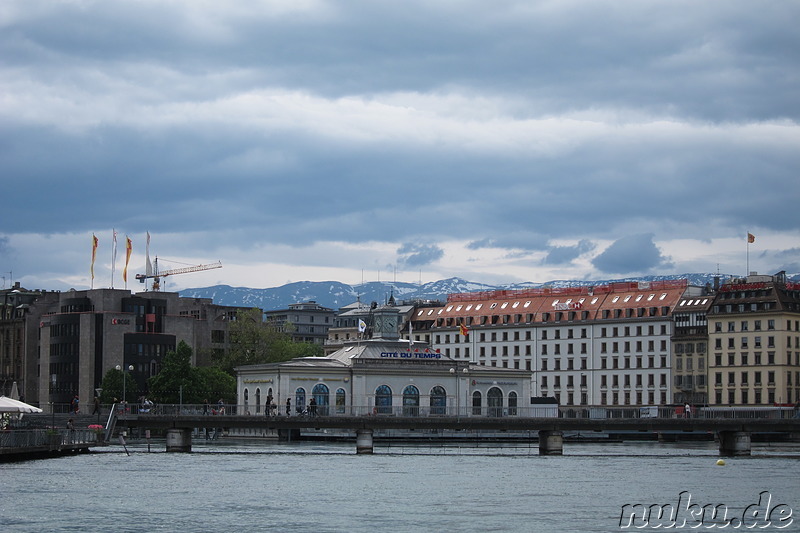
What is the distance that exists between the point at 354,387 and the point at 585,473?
6601 centimetres

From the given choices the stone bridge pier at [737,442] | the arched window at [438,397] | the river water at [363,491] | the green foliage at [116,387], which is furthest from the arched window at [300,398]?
the stone bridge pier at [737,442]

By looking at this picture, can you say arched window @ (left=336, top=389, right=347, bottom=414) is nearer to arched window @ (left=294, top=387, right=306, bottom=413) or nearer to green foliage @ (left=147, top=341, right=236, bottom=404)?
arched window @ (left=294, top=387, right=306, bottom=413)

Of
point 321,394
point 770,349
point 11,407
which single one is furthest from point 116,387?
point 11,407

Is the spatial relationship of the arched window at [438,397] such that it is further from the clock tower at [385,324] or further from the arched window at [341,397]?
the clock tower at [385,324]

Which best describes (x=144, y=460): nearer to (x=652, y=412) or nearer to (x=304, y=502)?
(x=304, y=502)

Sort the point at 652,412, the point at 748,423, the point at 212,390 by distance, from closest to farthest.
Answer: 1. the point at 748,423
2. the point at 652,412
3. the point at 212,390

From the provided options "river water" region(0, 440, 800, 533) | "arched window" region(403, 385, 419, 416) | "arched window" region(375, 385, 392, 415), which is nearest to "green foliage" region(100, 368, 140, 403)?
"arched window" region(375, 385, 392, 415)

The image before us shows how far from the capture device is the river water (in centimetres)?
6038

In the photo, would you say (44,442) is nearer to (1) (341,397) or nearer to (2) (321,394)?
(2) (321,394)

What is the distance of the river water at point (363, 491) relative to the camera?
60375 mm

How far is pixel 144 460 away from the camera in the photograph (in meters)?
108

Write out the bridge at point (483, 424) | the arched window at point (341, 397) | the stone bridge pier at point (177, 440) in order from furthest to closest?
the arched window at point (341, 397), the stone bridge pier at point (177, 440), the bridge at point (483, 424)

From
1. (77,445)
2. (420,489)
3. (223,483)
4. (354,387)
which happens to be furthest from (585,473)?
(354,387)

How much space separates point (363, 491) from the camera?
77562 millimetres
